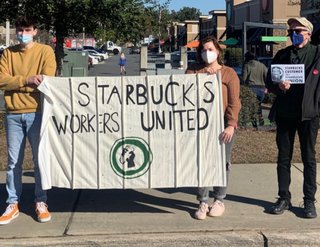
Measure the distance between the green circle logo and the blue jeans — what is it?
0.71 meters

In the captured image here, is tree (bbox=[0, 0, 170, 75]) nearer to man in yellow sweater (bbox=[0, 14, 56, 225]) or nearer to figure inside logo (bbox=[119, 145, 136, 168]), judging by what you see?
man in yellow sweater (bbox=[0, 14, 56, 225])

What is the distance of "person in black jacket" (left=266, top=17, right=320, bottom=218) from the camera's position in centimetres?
499

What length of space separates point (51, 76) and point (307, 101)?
91.9 inches

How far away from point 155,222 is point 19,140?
1.47 meters

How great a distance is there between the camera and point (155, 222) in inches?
201

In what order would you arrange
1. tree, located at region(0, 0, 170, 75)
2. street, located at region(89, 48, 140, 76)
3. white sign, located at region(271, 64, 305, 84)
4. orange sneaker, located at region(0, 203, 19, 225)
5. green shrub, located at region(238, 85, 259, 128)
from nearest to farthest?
white sign, located at region(271, 64, 305, 84) < orange sneaker, located at region(0, 203, 19, 225) < green shrub, located at region(238, 85, 259, 128) < tree, located at region(0, 0, 170, 75) < street, located at region(89, 48, 140, 76)

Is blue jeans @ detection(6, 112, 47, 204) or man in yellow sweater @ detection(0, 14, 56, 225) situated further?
blue jeans @ detection(6, 112, 47, 204)

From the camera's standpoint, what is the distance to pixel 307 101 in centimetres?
499

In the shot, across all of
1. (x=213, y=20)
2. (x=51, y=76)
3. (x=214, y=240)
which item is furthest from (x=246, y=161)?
(x=213, y=20)

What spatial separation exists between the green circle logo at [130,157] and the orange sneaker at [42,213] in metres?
0.79

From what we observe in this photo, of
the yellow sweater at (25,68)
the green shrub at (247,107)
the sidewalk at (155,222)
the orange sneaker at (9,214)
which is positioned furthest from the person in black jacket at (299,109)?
the green shrub at (247,107)

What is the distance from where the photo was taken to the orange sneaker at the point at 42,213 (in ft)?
16.9

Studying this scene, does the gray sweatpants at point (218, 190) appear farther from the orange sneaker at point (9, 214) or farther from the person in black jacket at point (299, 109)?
the orange sneaker at point (9, 214)

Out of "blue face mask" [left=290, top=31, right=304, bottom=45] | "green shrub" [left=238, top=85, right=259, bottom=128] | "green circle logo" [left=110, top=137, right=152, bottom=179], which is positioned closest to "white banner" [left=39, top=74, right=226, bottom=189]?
"green circle logo" [left=110, top=137, right=152, bottom=179]
